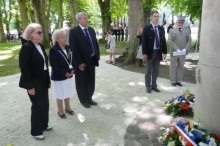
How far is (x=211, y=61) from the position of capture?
4.62 m

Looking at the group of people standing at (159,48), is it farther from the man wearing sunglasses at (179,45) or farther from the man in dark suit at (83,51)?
the man in dark suit at (83,51)

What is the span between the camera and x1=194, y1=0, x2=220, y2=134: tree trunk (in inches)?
178

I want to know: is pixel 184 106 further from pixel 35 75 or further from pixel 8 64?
pixel 8 64

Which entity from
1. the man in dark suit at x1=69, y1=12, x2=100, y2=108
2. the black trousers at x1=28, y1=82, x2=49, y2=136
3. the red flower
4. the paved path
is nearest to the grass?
the paved path

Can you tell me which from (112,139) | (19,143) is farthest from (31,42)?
(112,139)

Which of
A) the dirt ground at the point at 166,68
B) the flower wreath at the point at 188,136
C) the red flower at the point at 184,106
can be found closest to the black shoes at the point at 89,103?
the red flower at the point at 184,106

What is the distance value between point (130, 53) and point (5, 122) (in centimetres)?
807

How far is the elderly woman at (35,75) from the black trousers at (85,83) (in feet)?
5.41

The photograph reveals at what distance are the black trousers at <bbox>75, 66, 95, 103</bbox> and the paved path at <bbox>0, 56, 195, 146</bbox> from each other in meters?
0.28

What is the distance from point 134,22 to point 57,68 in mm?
7647

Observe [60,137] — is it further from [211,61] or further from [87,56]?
[211,61]

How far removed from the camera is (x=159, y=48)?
28.0 ft

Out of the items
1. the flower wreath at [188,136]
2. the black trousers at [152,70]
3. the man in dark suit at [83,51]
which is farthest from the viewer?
the black trousers at [152,70]

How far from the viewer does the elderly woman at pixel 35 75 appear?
16.7 feet
